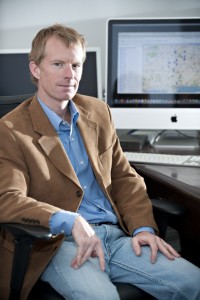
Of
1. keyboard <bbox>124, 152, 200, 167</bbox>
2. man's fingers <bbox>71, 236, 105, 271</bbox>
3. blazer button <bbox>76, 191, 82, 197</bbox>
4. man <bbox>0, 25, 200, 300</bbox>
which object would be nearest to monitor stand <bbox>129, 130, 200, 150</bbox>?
keyboard <bbox>124, 152, 200, 167</bbox>

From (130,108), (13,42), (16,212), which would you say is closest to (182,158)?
(130,108)

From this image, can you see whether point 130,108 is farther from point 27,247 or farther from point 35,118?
point 27,247

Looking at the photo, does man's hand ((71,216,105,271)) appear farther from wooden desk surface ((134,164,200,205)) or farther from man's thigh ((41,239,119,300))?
wooden desk surface ((134,164,200,205))

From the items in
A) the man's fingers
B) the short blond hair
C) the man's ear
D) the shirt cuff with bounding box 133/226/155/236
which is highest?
the short blond hair

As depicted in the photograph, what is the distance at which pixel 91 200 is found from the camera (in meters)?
1.61

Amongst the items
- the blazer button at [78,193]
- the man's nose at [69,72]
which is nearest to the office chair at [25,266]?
the blazer button at [78,193]

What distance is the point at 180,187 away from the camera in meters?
1.62

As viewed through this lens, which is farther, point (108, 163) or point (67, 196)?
point (108, 163)

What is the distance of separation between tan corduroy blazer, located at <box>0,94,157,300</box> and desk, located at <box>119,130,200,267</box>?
0.10m

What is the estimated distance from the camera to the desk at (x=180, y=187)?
5.30 ft

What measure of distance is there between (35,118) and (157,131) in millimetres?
1159

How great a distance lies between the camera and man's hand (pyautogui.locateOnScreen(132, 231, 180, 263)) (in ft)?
4.91

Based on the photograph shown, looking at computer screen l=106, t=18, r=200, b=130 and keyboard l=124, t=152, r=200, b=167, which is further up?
computer screen l=106, t=18, r=200, b=130

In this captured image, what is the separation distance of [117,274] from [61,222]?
0.23m
